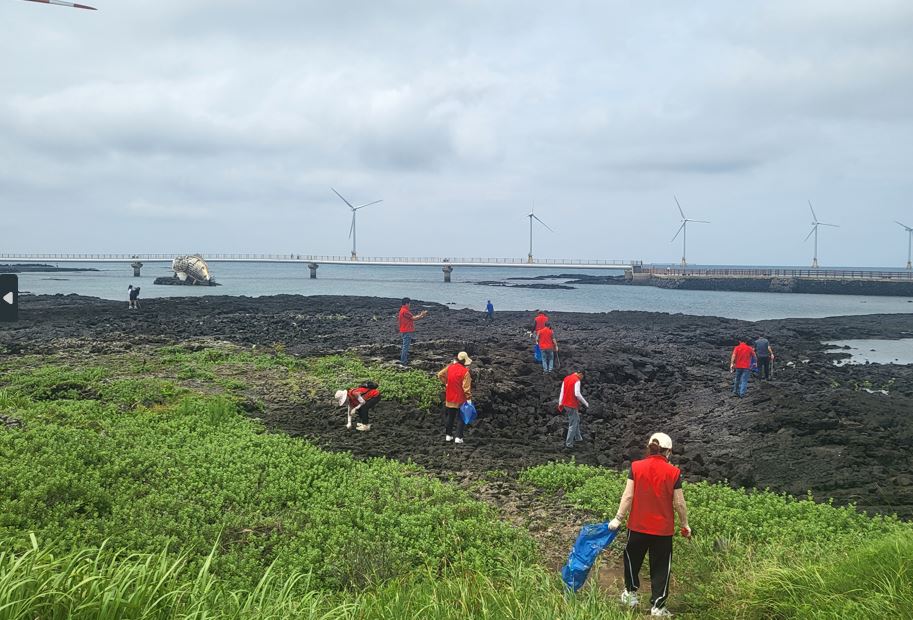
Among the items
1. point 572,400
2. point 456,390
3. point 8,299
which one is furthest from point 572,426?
point 8,299

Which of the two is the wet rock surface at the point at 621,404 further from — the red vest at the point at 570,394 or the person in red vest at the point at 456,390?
the red vest at the point at 570,394

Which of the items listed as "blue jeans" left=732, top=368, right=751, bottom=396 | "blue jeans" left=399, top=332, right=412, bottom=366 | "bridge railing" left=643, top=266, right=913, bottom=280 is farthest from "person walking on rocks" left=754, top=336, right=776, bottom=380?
"bridge railing" left=643, top=266, right=913, bottom=280

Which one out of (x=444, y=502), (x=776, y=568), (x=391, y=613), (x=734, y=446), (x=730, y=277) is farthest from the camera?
(x=730, y=277)

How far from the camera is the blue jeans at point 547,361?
81.6 ft

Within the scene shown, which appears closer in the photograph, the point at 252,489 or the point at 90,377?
the point at 252,489

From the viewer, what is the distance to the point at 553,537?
10.0 meters

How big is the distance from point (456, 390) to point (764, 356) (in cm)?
1618

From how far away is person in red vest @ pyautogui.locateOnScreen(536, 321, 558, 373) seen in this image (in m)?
23.9

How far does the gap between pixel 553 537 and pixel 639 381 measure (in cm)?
1784

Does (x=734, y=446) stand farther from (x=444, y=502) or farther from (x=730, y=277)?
(x=730, y=277)

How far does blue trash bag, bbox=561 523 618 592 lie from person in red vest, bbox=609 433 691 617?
0.16 m

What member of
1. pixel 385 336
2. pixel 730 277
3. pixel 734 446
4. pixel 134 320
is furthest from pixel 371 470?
pixel 730 277

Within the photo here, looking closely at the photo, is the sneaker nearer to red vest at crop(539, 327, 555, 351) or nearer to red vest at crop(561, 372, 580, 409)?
red vest at crop(561, 372, 580, 409)

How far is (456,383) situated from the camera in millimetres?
15273
